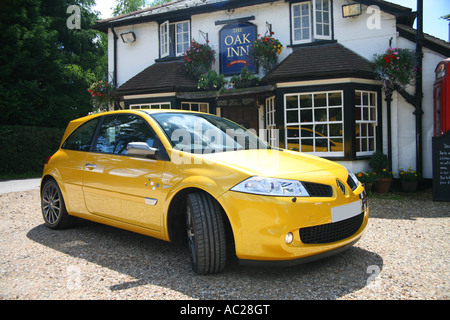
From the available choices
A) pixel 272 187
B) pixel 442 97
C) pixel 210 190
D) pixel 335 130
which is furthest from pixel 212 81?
pixel 272 187

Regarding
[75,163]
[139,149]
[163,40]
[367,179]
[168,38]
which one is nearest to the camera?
[139,149]

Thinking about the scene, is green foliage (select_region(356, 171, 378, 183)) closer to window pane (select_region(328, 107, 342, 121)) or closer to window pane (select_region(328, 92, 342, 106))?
window pane (select_region(328, 107, 342, 121))

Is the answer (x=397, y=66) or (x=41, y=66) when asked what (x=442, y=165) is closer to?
(x=397, y=66)

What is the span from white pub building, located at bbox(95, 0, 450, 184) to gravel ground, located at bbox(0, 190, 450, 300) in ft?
15.4

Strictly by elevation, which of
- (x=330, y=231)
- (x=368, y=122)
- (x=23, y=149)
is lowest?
(x=330, y=231)

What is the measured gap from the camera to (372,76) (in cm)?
907

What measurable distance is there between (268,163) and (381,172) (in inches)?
263

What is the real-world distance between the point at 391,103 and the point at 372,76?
95cm

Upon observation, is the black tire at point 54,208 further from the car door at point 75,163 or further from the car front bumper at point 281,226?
the car front bumper at point 281,226

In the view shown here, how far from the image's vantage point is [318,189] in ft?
10.1

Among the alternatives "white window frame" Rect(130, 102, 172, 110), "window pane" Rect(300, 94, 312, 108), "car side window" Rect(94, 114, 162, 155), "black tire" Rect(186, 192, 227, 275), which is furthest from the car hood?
"white window frame" Rect(130, 102, 172, 110)

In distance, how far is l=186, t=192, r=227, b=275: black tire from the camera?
3.05 m
